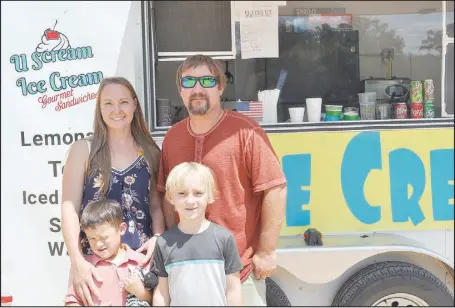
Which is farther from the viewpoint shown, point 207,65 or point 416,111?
point 416,111

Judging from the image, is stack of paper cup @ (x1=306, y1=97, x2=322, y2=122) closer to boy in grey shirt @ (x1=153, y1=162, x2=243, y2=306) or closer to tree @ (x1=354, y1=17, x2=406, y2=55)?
tree @ (x1=354, y1=17, x2=406, y2=55)

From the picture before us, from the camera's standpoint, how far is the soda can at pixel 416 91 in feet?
10.8

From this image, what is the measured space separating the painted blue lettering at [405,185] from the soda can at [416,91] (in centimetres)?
48

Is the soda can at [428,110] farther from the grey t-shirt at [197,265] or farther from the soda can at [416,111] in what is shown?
the grey t-shirt at [197,265]

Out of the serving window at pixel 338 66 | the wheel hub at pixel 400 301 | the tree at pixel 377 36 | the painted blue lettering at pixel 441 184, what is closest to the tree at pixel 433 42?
the serving window at pixel 338 66

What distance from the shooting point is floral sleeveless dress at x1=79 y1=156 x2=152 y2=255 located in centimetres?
214

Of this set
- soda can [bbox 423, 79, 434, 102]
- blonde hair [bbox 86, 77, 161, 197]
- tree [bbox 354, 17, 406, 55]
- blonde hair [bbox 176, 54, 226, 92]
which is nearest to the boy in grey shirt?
blonde hair [bbox 86, 77, 161, 197]

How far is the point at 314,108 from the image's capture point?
10.8 ft

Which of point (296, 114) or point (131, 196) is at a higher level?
point (296, 114)

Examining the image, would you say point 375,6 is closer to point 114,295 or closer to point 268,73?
point 268,73

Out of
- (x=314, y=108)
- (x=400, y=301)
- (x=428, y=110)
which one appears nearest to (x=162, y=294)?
(x=400, y=301)

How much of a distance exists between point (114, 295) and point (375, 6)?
2.79m

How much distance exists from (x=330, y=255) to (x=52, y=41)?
6.26ft

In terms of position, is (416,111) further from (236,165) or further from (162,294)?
(162,294)
